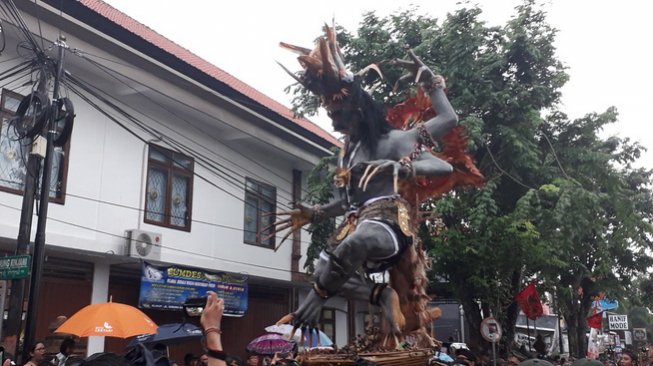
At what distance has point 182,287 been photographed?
13.5 m

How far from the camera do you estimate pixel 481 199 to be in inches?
494

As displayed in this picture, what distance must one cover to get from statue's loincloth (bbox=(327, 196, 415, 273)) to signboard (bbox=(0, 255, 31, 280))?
5073mm

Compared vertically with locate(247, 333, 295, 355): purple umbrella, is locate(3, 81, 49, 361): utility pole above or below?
above

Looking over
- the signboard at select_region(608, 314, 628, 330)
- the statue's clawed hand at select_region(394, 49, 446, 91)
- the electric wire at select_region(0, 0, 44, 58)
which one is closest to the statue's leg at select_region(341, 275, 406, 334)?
the statue's clawed hand at select_region(394, 49, 446, 91)

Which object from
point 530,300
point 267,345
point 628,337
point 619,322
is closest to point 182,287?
point 267,345

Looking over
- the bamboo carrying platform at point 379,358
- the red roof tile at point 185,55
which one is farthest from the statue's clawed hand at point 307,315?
the red roof tile at point 185,55

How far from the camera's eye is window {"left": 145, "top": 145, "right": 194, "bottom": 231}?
13.5 meters

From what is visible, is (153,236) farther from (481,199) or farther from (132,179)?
(481,199)

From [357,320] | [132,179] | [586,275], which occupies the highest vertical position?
[132,179]

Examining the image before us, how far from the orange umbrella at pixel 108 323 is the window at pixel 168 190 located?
4.91 m

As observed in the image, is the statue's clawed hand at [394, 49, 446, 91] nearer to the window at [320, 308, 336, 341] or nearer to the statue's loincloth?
the statue's loincloth

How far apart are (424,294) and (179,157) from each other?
10.4m

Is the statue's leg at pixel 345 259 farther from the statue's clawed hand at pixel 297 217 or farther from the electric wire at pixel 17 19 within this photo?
the electric wire at pixel 17 19

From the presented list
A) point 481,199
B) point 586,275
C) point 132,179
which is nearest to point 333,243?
point 481,199
